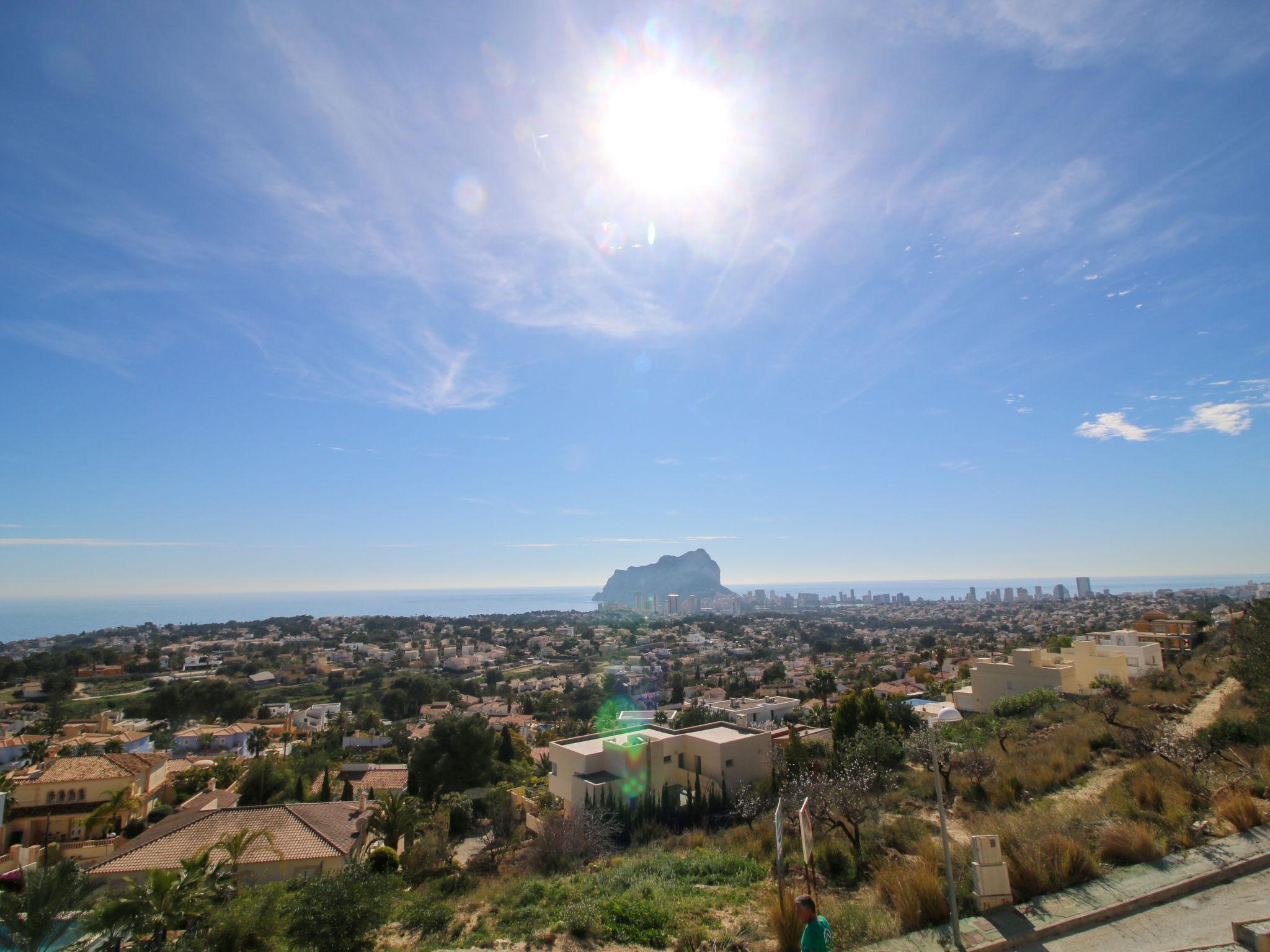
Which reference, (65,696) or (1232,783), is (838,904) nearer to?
(1232,783)

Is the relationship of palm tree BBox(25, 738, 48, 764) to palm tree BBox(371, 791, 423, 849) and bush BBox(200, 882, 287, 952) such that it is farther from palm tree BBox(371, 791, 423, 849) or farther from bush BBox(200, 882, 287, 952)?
bush BBox(200, 882, 287, 952)

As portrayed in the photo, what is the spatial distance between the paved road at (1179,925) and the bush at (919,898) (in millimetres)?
710

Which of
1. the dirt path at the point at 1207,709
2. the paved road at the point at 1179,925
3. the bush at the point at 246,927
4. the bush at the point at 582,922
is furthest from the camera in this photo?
the dirt path at the point at 1207,709

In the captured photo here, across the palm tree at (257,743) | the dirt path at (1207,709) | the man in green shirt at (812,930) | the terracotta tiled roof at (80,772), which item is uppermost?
the man in green shirt at (812,930)

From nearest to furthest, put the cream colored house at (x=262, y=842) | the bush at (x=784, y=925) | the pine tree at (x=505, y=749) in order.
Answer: the bush at (x=784, y=925), the cream colored house at (x=262, y=842), the pine tree at (x=505, y=749)

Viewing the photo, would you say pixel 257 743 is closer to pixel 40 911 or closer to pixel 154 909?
pixel 40 911

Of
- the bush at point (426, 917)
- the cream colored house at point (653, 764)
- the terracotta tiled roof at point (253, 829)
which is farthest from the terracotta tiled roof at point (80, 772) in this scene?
the bush at point (426, 917)

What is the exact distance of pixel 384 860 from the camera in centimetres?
1312

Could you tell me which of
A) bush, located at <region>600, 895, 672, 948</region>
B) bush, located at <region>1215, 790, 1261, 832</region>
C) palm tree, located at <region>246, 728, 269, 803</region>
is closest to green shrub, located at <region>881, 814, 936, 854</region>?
bush, located at <region>1215, 790, 1261, 832</region>

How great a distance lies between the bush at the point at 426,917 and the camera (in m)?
7.71

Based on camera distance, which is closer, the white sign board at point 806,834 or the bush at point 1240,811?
the white sign board at point 806,834

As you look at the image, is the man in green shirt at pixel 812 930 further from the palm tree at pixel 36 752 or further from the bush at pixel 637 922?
the palm tree at pixel 36 752

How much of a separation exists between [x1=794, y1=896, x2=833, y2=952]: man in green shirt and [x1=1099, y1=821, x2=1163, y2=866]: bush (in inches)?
120

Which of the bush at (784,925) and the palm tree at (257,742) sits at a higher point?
the bush at (784,925)
